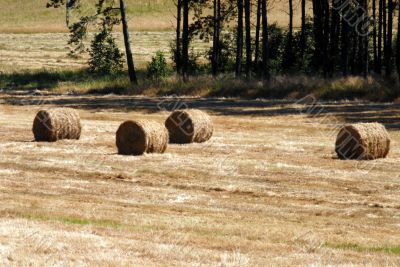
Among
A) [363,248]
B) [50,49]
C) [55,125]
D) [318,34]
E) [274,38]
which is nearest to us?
[363,248]

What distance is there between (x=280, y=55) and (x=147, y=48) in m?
36.1

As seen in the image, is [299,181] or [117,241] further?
[299,181]

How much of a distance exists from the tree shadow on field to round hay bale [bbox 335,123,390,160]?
306 inches

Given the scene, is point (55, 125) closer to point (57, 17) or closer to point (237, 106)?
point (237, 106)

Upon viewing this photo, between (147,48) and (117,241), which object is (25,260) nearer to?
(117,241)

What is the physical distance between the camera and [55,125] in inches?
941

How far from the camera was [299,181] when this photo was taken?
1759 centimetres

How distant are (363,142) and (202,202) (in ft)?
21.8

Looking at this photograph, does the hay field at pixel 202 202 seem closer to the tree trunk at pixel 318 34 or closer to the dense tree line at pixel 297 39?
the dense tree line at pixel 297 39

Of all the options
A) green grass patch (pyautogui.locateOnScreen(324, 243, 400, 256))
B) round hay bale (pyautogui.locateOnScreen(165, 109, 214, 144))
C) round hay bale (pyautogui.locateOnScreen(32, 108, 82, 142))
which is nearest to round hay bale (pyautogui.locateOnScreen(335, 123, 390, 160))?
round hay bale (pyautogui.locateOnScreen(165, 109, 214, 144))

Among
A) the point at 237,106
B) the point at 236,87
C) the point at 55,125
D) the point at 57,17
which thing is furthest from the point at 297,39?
the point at 57,17

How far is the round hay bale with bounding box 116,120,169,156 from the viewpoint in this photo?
21.2 m

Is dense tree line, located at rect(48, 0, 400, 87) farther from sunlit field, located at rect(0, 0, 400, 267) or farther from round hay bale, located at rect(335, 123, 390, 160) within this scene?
round hay bale, located at rect(335, 123, 390, 160)

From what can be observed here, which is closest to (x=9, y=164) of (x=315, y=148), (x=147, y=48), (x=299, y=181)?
(x=299, y=181)
